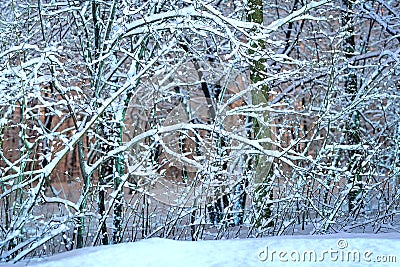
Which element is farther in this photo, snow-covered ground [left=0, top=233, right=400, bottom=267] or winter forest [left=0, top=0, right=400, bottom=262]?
winter forest [left=0, top=0, right=400, bottom=262]

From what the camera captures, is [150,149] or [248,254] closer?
[248,254]

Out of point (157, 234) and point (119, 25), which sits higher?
point (119, 25)

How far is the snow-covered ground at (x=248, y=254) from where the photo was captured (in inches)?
104

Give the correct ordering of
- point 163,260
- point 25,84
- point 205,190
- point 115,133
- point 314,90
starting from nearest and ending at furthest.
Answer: point 163,260, point 25,84, point 205,190, point 115,133, point 314,90

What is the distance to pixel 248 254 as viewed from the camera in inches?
109

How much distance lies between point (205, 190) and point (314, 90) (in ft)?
16.5

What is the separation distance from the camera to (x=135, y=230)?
5461mm

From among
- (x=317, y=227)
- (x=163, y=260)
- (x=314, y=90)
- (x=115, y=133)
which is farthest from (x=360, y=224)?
(x=314, y=90)

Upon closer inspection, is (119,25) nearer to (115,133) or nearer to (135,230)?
(115,133)

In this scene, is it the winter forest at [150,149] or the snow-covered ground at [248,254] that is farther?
the winter forest at [150,149]

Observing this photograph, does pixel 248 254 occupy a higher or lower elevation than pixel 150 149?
higher

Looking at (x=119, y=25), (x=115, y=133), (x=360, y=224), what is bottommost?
(x=360, y=224)

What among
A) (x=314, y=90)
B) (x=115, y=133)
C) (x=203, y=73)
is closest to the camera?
(x=115, y=133)

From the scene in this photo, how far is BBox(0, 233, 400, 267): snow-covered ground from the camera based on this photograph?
8.68 feet
